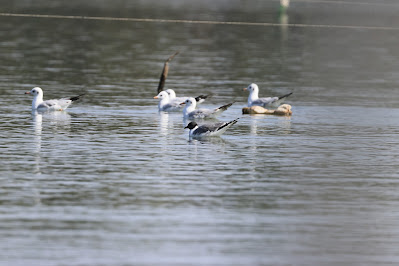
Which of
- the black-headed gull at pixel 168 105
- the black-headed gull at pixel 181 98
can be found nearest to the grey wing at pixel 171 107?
the black-headed gull at pixel 168 105

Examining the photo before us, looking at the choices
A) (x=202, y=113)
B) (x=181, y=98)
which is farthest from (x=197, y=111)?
(x=181, y=98)

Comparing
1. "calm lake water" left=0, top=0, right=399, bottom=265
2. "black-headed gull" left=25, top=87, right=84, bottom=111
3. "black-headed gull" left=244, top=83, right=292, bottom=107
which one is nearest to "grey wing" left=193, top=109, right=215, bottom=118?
"calm lake water" left=0, top=0, right=399, bottom=265

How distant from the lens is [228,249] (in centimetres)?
1659

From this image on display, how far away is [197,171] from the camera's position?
2375 centimetres

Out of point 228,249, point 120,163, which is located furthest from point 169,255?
point 120,163

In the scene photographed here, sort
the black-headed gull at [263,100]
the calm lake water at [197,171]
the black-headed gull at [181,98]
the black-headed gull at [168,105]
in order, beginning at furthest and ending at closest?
the black-headed gull at [263,100], the black-headed gull at [181,98], the black-headed gull at [168,105], the calm lake water at [197,171]

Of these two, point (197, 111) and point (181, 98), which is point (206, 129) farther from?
point (181, 98)

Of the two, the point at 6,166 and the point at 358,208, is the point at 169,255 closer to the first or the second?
the point at 358,208

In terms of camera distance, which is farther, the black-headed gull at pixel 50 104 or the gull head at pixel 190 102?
the black-headed gull at pixel 50 104

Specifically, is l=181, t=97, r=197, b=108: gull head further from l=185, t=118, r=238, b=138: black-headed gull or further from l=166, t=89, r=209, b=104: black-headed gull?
l=185, t=118, r=238, b=138: black-headed gull

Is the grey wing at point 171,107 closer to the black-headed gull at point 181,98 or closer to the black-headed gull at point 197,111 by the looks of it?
the black-headed gull at point 181,98

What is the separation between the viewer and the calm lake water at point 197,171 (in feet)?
55.2

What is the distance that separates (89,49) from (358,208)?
1960 inches

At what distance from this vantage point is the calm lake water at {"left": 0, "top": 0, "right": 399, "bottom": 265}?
16828 mm
